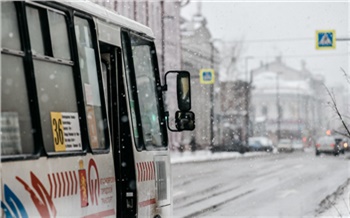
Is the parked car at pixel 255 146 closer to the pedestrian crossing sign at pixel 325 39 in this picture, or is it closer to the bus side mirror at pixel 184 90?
the pedestrian crossing sign at pixel 325 39

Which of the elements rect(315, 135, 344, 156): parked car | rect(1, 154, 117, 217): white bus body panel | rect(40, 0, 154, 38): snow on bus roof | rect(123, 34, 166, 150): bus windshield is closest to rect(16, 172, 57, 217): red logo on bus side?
rect(1, 154, 117, 217): white bus body panel

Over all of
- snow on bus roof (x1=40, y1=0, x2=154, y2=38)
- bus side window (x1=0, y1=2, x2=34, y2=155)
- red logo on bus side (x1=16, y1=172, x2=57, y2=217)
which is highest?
snow on bus roof (x1=40, y1=0, x2=154, y2=38)

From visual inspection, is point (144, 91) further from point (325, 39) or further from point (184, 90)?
point (325, 39)

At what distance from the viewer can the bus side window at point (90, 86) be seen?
273 inches

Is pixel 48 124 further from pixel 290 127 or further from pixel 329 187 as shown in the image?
pixel 290 127

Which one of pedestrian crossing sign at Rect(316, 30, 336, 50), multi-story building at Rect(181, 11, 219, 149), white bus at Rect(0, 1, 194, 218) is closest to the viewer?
white bus at Rect(0, 1, 194, 218)

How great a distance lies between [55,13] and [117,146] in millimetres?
1805

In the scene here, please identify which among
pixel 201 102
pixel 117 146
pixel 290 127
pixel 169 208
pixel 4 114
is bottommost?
pixel 290 127

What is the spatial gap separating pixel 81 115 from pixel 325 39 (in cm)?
2469

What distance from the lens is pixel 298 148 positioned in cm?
8881

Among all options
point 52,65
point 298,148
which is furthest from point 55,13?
point 298,148

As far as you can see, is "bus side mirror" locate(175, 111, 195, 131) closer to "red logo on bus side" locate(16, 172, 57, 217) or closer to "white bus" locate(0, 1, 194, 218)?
"white bus" locate(0, 1, 194, 218)

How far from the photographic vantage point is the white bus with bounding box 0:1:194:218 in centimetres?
564

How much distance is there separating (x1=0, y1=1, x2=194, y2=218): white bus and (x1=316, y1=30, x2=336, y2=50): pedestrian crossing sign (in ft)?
71.2
